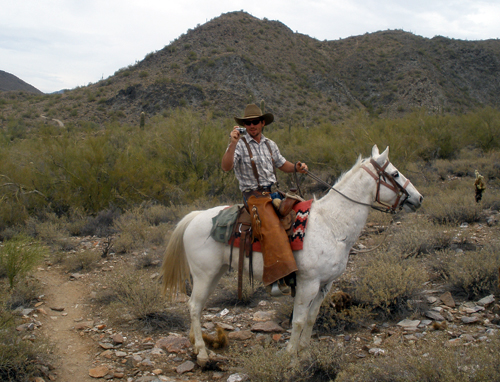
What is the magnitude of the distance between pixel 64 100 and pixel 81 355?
3763 centimetres

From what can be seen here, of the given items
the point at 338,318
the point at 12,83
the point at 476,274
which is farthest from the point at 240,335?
the point at 12,83

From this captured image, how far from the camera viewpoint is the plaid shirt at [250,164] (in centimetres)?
364

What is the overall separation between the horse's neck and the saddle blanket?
0.15 metres

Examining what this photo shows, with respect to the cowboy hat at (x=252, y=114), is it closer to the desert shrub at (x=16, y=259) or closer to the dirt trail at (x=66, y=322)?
the dirt trail at (x=66, y=322)

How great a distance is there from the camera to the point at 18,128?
23734 mm

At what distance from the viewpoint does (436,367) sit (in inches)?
106

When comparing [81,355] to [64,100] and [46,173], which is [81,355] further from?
[64,100]

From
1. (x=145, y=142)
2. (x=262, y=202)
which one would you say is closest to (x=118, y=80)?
(x=145, y=142)

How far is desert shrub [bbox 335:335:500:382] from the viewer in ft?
8.33

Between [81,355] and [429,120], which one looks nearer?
[81,355]

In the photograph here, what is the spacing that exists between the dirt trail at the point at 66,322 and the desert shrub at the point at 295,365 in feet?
5.70

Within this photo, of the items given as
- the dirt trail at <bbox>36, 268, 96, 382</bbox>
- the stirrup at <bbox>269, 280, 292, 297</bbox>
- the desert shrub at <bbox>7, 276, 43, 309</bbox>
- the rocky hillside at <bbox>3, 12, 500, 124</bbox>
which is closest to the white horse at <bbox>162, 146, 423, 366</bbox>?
the stirrup at <bbox>269, 280, 292, 297</bbox>

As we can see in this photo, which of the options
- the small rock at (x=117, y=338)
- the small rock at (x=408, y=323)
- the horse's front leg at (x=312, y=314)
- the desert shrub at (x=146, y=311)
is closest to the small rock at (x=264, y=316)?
the desert shrub at (x=146, y=311)

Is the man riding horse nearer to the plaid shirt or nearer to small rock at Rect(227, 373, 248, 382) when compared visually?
the plaid shirt
